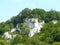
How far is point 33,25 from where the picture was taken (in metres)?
81.9

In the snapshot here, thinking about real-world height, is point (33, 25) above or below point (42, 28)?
above

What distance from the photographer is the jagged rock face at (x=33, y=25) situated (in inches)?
3110

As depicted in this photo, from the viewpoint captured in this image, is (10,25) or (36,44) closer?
(36,44)

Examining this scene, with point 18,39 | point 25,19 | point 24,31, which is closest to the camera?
point 18,39

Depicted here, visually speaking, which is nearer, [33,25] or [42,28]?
[42,28]

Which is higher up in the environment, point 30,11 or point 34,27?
point 30,11

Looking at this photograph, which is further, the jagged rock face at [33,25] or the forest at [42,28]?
the jagged rock face at [33,25]

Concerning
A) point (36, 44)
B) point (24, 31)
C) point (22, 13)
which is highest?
point (22, 13)

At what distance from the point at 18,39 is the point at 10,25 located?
20.3 metres

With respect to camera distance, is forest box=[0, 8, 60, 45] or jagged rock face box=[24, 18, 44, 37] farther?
jagged rock face box=[24, 18, 44, 37]

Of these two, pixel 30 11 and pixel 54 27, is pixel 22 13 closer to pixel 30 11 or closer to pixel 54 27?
pixel 30 11

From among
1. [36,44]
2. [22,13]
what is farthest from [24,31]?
[36,44]

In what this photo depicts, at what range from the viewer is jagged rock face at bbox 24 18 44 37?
259ft

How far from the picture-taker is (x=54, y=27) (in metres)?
79.4
